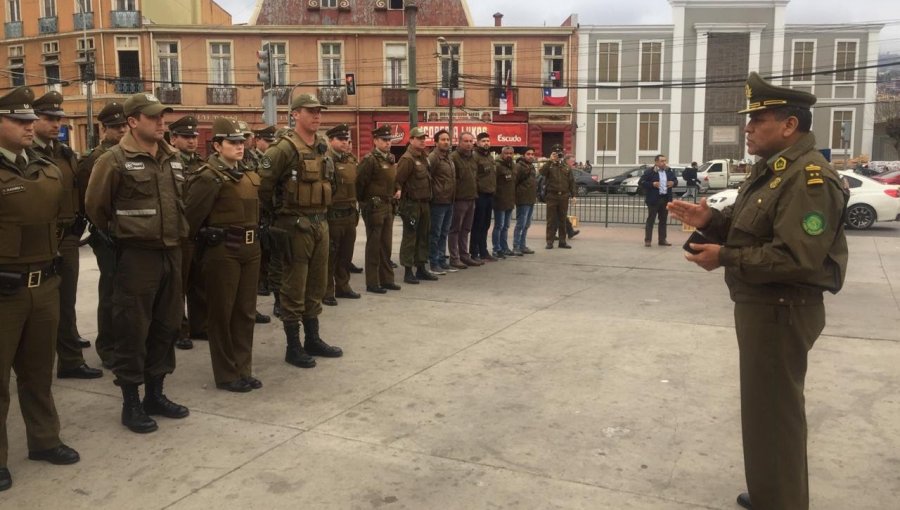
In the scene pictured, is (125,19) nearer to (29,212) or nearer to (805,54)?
(805,54)

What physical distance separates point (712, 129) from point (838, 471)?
39.8 metres

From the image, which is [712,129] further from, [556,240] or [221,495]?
[221,495]

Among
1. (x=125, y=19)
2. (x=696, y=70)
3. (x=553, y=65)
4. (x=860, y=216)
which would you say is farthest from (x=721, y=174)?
(x=125, y=19)

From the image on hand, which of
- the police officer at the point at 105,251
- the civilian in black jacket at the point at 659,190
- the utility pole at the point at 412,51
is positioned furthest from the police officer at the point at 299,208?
the utility pole at the point at 412,51

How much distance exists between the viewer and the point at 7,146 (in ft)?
12.8

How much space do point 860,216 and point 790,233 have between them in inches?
603

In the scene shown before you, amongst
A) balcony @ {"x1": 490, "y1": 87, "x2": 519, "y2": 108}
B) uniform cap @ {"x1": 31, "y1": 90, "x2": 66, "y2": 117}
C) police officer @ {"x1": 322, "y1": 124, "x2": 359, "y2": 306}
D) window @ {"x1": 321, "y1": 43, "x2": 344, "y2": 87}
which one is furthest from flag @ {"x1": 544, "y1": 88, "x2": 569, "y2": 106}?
uniform cap @ {"x1": 31, "y1": 90, "x2": 66, "y2": 117}

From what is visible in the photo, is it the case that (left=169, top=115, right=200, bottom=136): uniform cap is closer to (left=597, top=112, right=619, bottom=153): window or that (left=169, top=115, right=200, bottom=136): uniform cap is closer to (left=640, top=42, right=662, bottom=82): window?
(left=597, top=112, right=619, bottom=153): window

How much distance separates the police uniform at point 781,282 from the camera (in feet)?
10.0

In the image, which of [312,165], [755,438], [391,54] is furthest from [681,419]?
[391,54]

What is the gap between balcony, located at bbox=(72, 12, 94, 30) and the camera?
37500 mm

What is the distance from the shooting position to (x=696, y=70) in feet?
132

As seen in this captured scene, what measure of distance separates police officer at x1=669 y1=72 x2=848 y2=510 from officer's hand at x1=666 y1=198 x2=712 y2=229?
0.06 ft

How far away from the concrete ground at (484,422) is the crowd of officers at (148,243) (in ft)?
0.96
